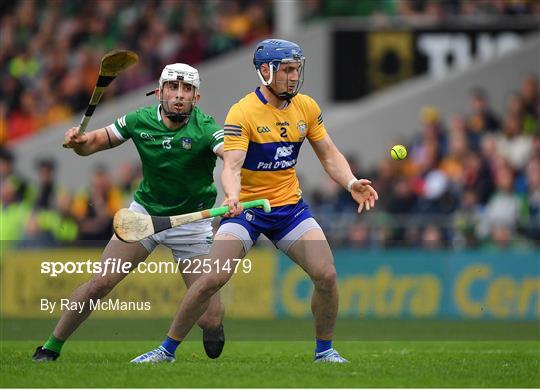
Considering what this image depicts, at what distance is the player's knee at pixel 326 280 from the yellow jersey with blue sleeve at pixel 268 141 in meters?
0.65

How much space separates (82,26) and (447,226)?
967 centimetres

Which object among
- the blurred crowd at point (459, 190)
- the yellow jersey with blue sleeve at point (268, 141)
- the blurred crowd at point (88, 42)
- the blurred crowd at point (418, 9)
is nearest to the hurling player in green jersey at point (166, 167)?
the yellow jersey with blue sleeve at point (268, 141)

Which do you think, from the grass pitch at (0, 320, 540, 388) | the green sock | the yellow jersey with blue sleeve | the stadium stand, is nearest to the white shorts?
the yellow jersey with blue sleeve

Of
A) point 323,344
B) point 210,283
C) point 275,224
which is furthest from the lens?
point 323,344

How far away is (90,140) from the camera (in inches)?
444

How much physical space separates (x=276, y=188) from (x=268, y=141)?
0.39 m

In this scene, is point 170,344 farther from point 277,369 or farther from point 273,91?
point 273,91

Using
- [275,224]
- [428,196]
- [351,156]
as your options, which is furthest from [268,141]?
[351,156]

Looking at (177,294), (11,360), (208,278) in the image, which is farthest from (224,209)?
(177,294)

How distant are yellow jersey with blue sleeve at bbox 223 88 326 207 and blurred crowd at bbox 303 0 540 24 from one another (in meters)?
12.2

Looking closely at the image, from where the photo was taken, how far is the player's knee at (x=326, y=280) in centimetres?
1083

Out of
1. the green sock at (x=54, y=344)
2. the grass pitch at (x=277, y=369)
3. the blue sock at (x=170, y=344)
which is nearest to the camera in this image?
the grass pitch at (x=277, y=369)

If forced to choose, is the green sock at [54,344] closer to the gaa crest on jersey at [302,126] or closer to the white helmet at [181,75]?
the white helmet at [181,75]

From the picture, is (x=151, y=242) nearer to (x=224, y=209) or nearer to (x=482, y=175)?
(x=224, y=209)
